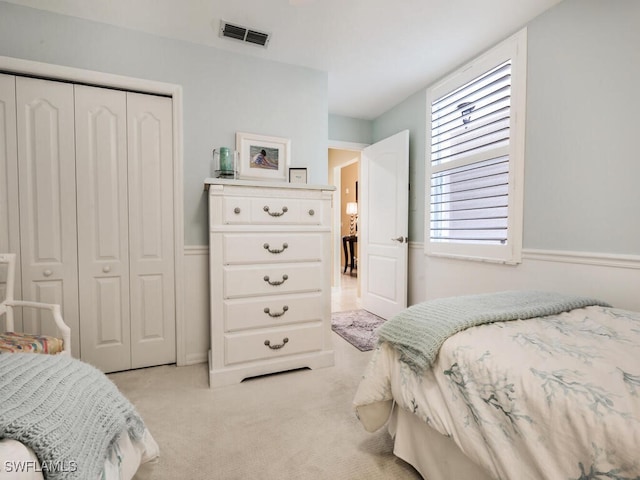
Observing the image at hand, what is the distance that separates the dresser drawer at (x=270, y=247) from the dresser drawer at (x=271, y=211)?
9 centimetres

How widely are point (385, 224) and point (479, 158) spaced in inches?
50.8

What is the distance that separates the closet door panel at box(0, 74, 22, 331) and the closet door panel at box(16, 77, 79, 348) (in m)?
0.03

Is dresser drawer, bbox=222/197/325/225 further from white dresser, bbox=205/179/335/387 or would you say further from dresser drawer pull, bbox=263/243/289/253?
dresser drawer pull, bbox=263/243/289/253

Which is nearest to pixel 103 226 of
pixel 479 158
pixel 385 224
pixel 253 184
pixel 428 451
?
pixel 253 184

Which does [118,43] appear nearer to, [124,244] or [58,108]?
[58,108]

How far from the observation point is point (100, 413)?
0.83m

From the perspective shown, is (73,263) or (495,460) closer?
(495,460)

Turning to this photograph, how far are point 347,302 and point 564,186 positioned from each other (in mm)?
2967

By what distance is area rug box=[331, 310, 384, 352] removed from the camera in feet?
9.06

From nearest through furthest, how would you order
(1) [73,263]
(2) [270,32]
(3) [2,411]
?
(3) [2,411] → (1) [73,263] → (2) [270,32]

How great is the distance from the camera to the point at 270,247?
6.81 ft

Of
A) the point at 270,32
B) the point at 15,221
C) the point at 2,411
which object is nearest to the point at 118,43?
the point at 270,32

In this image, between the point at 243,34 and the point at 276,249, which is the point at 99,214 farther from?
the point at 243,34

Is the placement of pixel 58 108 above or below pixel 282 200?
above
